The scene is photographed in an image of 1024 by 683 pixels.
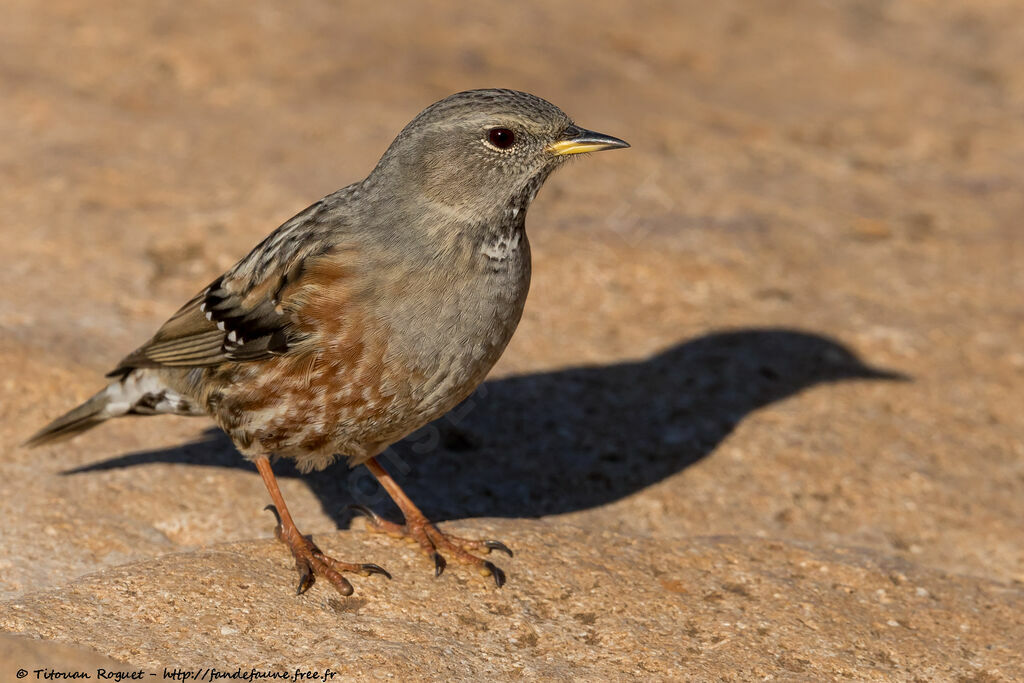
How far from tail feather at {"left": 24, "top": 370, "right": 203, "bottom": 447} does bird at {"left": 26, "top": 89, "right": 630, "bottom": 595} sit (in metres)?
0.61

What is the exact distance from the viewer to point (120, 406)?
7340 mm

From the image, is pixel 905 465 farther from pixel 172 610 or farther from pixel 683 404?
pixel 172 610

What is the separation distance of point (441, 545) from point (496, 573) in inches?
17.2

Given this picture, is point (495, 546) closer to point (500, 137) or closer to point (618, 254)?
point (500, 137)

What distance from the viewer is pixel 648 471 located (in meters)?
8.23

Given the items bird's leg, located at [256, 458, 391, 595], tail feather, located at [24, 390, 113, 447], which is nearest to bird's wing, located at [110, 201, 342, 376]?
tail feather, located at [24, 390, 113, 447]

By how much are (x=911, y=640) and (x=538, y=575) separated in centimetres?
194

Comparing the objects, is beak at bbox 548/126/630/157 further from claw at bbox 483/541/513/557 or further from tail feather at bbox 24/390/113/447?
tail feather at bbox 24/390/113/447

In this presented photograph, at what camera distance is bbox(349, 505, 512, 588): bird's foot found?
620cm

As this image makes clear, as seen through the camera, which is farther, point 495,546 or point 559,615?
point 495,546

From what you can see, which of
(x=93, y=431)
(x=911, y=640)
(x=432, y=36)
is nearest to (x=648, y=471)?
(x=911, y=640)

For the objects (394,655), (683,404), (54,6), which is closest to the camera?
(394,655)

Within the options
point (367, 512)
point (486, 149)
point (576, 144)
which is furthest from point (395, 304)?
point (367, 512)

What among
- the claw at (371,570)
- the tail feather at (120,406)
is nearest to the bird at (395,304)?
the claw at (371,570)
